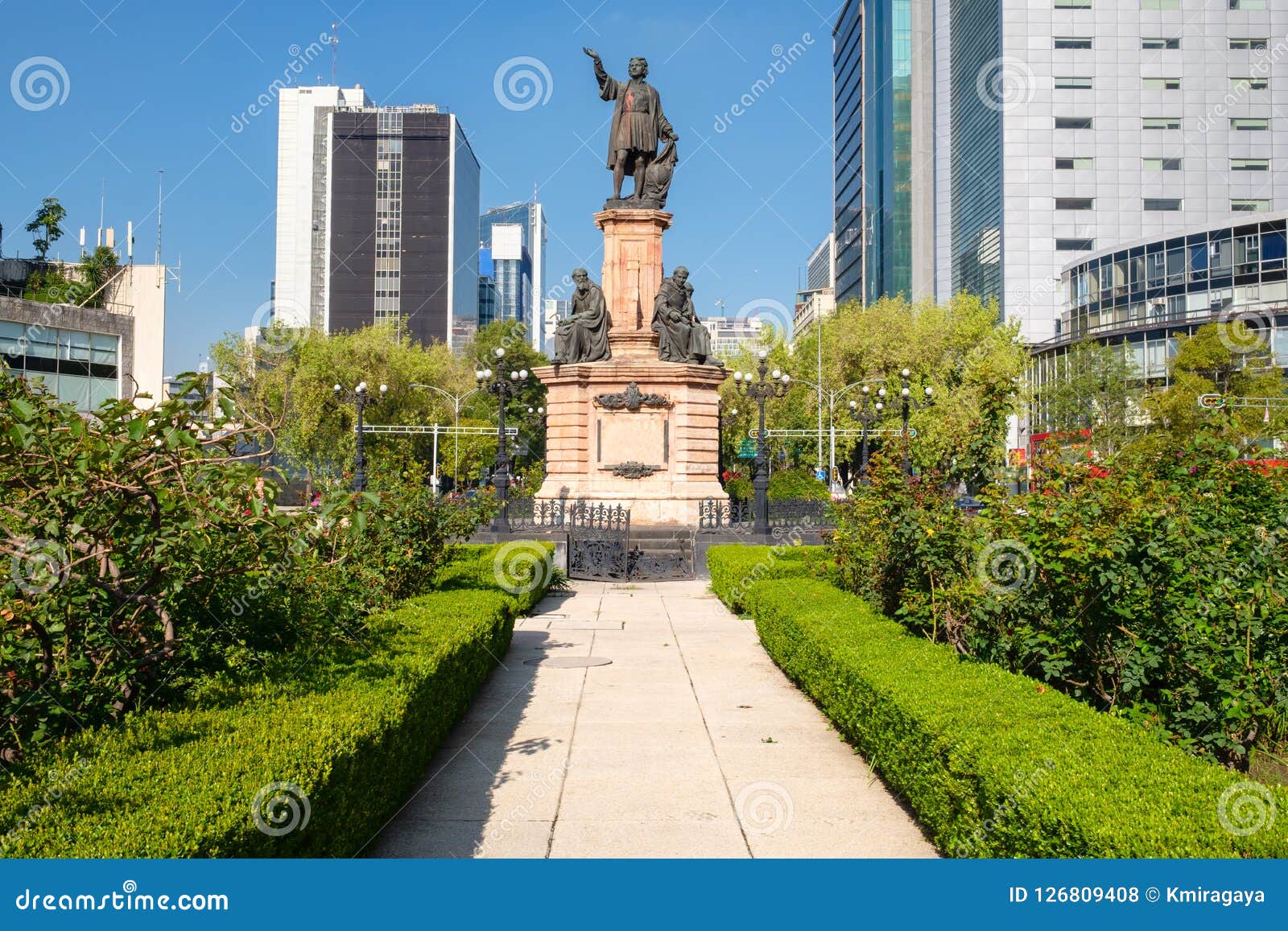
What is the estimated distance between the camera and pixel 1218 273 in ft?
182

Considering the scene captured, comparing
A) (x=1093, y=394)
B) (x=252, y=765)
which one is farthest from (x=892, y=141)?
(x=252, y=765)

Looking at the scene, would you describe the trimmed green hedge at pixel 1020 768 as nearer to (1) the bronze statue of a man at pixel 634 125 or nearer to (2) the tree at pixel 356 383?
(1) the bronze statue of a man at pixel 634 125

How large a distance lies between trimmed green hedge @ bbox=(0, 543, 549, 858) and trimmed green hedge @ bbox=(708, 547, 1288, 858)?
10.4 ft

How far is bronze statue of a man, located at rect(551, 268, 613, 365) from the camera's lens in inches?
1048

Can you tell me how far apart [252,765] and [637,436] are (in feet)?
70.4

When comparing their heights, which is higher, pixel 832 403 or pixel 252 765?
pixel 832 403

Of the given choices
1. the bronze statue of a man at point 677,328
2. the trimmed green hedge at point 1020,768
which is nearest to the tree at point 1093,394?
the bronze statue of a man at point 677,328

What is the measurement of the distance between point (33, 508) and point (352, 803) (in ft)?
7.58

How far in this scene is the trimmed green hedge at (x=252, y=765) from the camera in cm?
402

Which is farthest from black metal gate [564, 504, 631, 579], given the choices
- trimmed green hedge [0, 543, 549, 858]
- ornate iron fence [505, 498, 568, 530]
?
trimmed green hedge [0, 543, 549, 858]

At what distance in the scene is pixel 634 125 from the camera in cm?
2798

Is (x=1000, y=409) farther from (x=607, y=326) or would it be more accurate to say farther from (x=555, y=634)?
(x=607, y=326)

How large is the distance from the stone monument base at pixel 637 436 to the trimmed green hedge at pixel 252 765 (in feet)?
57.2

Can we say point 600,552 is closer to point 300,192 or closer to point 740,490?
point 740,490
